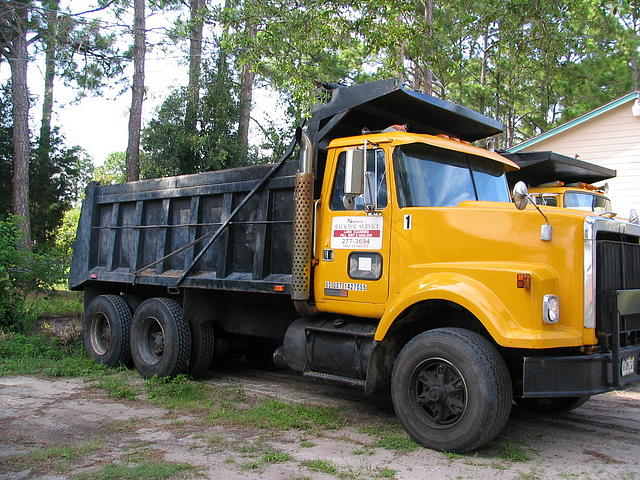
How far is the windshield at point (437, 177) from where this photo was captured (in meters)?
5.50

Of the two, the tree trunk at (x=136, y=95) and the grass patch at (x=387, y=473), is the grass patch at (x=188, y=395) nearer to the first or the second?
the grass patch at (x=387, y=473)

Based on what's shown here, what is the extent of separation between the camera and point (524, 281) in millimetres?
4523

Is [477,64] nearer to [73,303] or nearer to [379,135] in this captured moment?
[73,303]

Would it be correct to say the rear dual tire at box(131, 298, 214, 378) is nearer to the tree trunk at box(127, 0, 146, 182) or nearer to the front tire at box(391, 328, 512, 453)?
the front tire at box(391, 328, 512, 453)

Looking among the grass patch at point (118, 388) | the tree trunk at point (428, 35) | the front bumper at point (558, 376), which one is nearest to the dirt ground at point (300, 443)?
the grass patch at point (118, 388)

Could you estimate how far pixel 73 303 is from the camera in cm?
1327

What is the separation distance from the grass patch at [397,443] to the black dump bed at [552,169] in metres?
5.41

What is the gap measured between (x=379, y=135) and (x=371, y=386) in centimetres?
230

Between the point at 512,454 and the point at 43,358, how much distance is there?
6.76m

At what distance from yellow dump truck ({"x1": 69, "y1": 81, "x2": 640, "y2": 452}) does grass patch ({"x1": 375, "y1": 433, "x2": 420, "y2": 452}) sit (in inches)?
3.6

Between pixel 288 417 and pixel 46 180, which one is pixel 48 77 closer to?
pixel 46 180

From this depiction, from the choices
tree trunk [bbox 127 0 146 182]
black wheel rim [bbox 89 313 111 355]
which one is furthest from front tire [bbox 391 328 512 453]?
Answer: tree trunk [bbox 127 0 146 182]

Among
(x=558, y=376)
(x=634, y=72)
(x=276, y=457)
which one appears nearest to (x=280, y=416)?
(x=276, y=457)

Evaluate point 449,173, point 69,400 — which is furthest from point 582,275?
point 69,400
